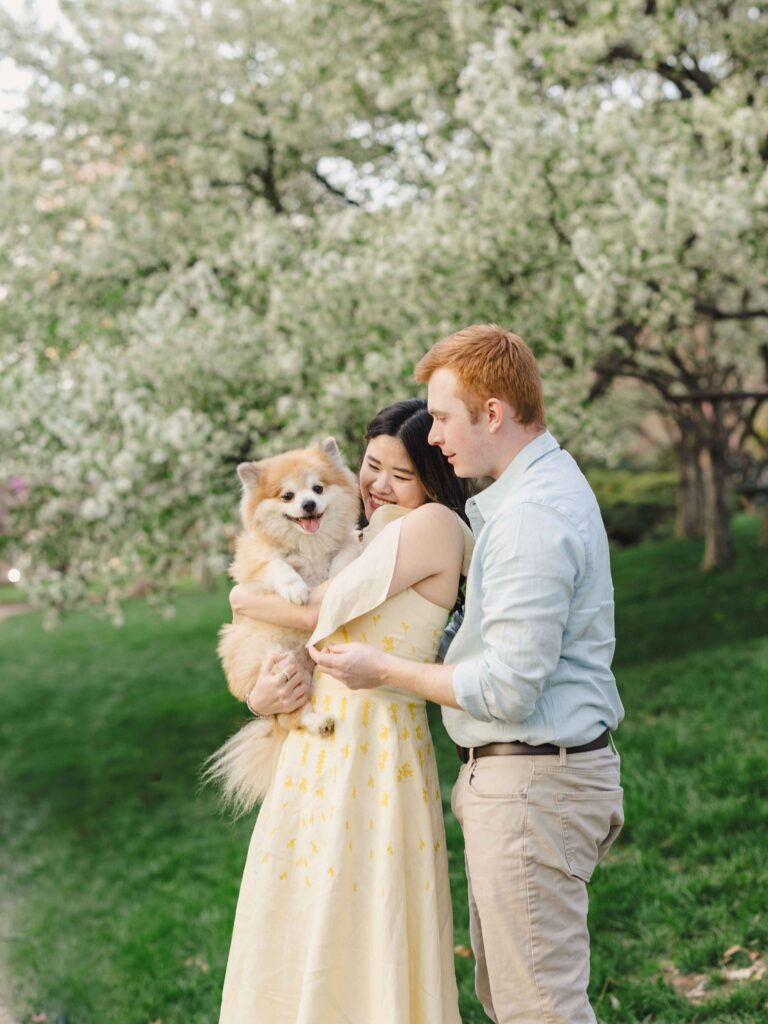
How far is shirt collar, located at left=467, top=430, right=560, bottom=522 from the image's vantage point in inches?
108

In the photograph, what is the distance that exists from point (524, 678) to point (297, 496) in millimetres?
1453

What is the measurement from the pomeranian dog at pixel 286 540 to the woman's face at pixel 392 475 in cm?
42

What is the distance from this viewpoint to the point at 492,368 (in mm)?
2689

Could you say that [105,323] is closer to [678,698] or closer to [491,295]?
[491,295]

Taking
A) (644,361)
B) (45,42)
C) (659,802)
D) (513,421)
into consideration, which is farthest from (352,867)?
(644,361)

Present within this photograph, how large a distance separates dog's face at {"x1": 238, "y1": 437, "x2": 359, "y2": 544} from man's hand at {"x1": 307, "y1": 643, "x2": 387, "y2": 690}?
1.02m

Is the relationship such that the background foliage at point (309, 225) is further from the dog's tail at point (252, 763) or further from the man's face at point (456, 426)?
the man's face at point (456, 426)

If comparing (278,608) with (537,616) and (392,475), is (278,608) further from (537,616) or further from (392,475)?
(537,616)

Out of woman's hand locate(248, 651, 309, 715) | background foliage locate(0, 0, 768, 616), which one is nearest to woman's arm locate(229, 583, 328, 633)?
woman's hand locate(248, 651, 309, 715)

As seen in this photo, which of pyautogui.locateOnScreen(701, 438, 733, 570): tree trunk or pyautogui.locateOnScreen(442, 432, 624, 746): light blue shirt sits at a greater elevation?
pyautogui.locateOnScreen(442, 432, 624, 746): light blue shirt

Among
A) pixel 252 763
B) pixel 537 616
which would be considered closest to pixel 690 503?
pixel 252 763

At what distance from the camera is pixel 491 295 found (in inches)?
373

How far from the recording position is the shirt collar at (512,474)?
2.75 metres

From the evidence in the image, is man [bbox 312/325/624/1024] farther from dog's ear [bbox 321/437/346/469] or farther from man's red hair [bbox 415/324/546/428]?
dog's ear [bbox 321/437/346/469]
